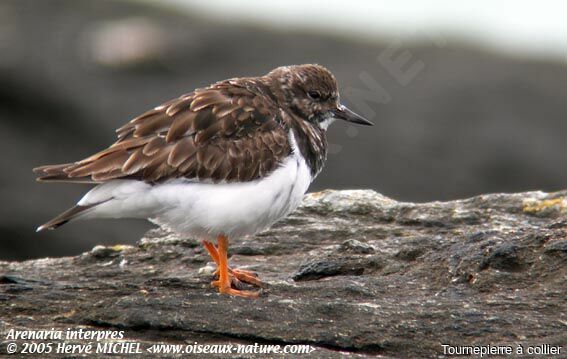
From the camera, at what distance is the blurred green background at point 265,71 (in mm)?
13906

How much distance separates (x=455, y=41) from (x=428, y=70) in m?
1.98

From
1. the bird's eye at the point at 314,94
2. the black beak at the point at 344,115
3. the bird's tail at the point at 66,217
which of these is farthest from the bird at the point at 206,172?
the black beak at the point at 344,115

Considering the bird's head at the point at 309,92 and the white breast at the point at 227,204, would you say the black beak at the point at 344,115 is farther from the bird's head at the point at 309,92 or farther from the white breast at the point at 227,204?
the white breast at the point at 227,204

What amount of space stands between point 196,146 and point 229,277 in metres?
1.01

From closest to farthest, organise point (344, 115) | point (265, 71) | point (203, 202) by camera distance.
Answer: point (203, 202) → point (344, 115) → point (265, 71)

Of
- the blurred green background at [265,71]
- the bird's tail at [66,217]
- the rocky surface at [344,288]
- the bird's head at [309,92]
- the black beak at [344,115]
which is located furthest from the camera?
the blurred green background at [265,71]

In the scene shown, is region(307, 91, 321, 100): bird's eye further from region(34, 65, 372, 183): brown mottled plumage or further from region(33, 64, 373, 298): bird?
region(33, 64, 373, 298): bird

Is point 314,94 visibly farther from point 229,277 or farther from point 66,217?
point 66,217

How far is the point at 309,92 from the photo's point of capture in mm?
9250

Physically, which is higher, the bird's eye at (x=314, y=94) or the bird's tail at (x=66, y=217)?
the bird's eye at (x=314, y=94)

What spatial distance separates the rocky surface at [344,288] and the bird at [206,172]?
466 millimetres

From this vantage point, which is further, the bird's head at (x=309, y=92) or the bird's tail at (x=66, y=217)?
the bird's head at (x=309, y=92)

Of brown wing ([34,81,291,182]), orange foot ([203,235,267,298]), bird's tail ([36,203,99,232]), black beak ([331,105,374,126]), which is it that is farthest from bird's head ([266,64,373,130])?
bird's tail ([36,203,99,232])

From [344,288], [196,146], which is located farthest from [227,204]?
[344,288]
